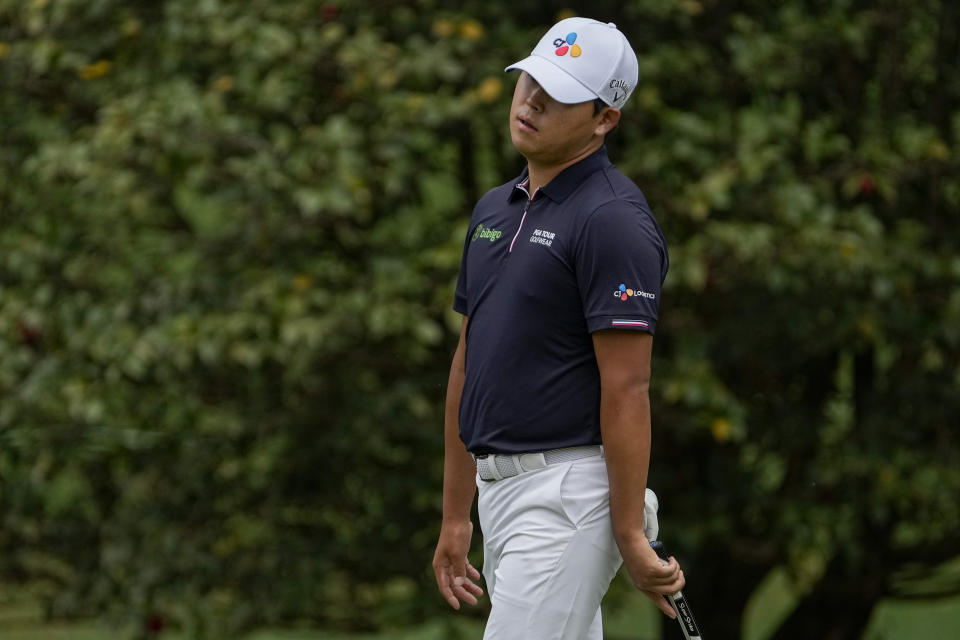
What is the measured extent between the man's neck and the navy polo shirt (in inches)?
0.6

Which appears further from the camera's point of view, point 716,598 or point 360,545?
point 716,598

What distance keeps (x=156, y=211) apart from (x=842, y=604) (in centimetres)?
375

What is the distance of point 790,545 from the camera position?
6168mm

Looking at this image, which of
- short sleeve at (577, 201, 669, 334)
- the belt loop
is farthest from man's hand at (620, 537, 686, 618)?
short sleeve at (577, 201, 669, 334)

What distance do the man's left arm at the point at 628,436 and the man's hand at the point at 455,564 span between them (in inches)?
23.5

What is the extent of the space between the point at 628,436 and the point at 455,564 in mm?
783

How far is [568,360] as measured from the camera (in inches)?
121

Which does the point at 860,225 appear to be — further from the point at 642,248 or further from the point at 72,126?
the point at 72,126

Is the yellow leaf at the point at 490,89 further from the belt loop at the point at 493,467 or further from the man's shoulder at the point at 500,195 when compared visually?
the belt loop at the point at 493,467

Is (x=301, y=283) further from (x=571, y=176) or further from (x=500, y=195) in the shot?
(x=571, y=176)

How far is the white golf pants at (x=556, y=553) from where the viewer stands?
3.07m

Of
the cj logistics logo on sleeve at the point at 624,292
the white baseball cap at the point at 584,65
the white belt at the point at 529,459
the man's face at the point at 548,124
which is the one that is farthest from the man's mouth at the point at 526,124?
the white belt at the point at 529,459

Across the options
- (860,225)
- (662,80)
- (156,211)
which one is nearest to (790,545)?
(860,225)

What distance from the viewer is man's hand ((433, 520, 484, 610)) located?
11.6 ft
